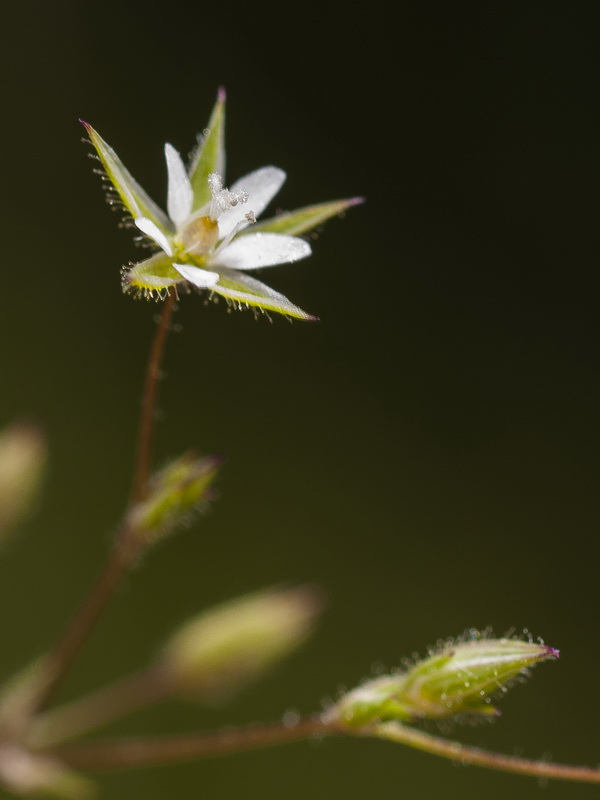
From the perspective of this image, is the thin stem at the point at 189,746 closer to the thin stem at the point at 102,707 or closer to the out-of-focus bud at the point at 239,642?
the thin stem at the point at 102,707

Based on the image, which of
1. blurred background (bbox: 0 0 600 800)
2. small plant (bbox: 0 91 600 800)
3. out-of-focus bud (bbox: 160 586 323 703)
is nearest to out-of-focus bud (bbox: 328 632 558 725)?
small plant (bbox: 0 91 600 800)

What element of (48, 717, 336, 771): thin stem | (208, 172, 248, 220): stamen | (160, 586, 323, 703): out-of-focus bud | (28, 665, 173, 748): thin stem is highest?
(208, 172, 248, 220): stamen

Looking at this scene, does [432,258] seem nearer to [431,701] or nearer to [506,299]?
[506,299]

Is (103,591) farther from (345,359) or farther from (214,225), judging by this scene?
(345,359)

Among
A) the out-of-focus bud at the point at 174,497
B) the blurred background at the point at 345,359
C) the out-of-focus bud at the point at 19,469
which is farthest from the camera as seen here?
the blurred background at the point at 345,359

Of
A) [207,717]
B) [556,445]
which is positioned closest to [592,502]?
[556,445]

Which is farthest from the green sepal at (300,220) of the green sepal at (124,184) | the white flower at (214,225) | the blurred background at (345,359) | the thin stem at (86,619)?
the blurred background at (345,359)

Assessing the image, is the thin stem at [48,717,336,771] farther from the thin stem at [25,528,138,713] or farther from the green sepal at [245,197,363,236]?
the green sepal at [245,197,363,236]
